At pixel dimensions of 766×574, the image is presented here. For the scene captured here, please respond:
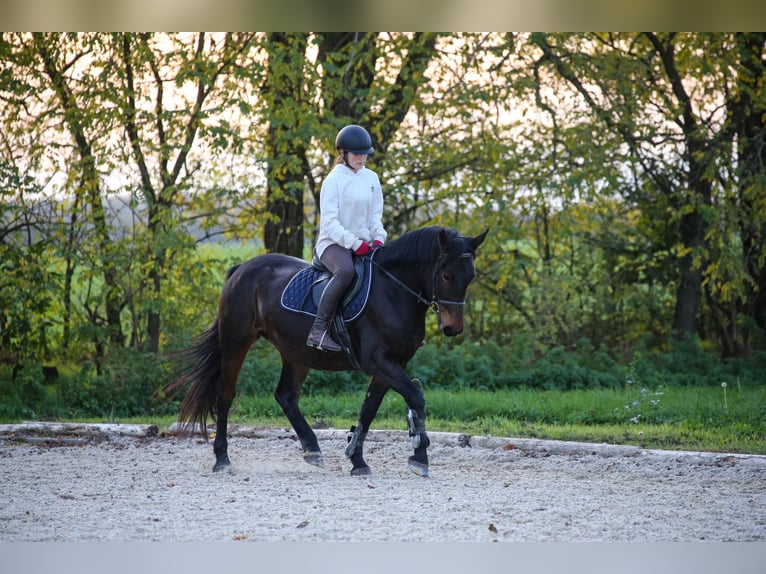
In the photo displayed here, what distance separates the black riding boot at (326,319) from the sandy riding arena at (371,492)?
37.5 inches

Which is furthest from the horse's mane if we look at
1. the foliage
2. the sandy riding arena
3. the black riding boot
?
the foliage

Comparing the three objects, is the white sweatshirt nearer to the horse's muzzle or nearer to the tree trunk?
the horse's muzzle

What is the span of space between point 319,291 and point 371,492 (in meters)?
1.52

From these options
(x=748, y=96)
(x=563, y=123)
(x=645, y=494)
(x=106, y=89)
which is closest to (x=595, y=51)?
(x=563, y=123)

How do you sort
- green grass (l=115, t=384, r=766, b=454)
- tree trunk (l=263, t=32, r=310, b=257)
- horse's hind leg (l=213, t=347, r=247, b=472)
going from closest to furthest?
horse's hind leg (l=213, t=347, r=247, b=472)
green grass (l=115, t=384, r=766, b=454)
tree trunk (l=263, t=32, r=310, b=257)

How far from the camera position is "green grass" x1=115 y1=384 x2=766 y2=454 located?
7957 millimetres

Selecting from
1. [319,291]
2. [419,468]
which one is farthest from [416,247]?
[419,468]

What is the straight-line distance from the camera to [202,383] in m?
7.43

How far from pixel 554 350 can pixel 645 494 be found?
204 inches

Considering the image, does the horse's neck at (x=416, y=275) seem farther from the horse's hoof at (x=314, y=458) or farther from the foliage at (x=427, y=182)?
the foliage at (x=427, y=182)

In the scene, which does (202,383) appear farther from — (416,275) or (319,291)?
(416,275)

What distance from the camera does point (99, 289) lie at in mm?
11250

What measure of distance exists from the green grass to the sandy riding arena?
54 centimetres
